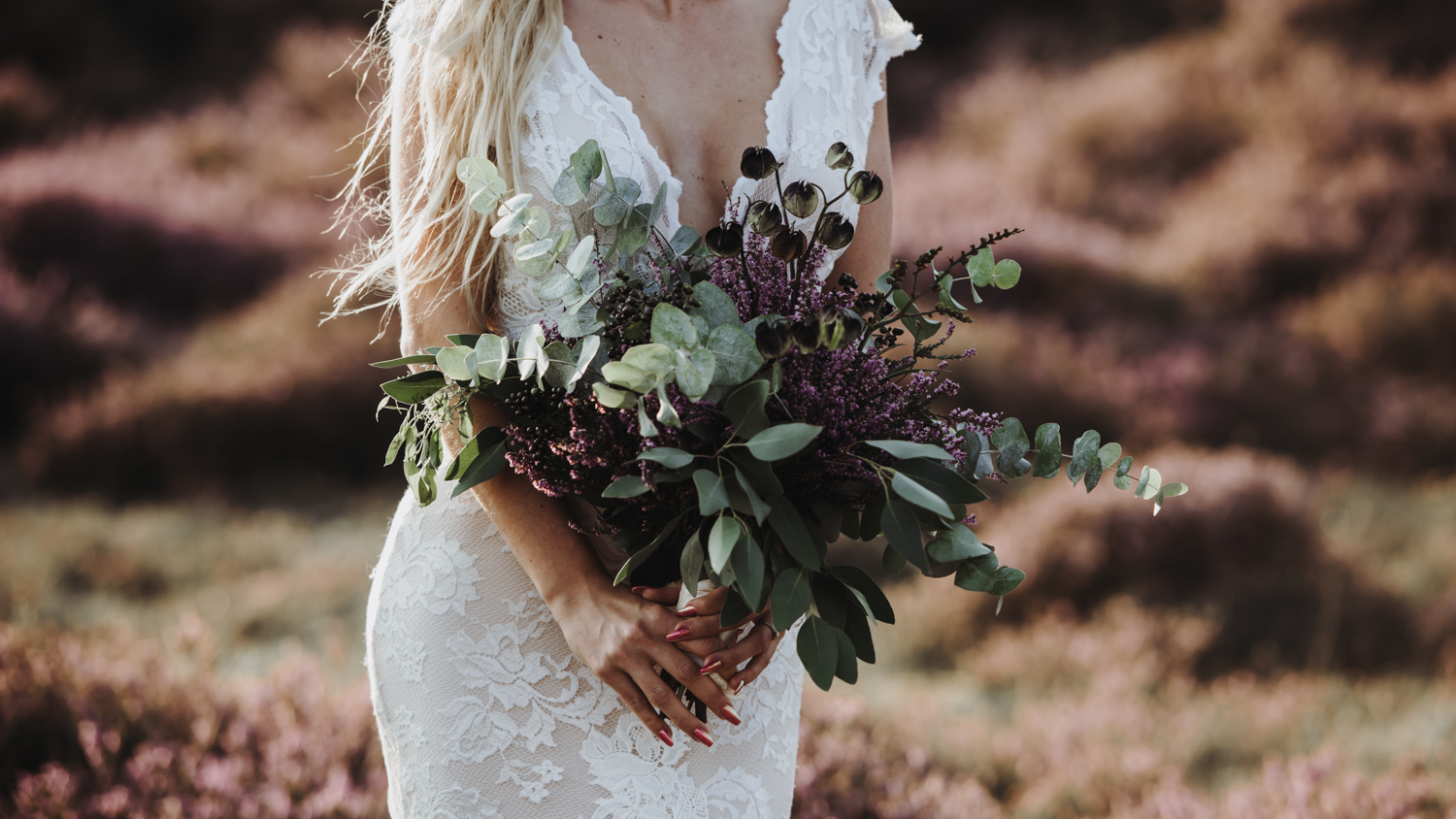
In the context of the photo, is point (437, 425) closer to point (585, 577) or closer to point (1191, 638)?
point (585, 577)

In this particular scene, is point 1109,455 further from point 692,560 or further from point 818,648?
point 692,560

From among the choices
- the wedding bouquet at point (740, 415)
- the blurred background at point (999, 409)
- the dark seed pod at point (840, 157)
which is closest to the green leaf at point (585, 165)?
the wedding bouquet at point (740, 415)

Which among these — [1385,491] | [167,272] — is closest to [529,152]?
[1385,491]

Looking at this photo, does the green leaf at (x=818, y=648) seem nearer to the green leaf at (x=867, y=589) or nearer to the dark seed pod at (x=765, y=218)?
the green leaf at (x=867, y=589)

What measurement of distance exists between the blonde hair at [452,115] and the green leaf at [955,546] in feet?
2.48

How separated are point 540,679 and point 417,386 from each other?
52 centimetres

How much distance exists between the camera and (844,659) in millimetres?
1137

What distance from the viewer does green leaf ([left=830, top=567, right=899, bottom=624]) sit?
1167mm

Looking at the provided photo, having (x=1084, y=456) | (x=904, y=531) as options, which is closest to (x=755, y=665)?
(x=904, y=531)

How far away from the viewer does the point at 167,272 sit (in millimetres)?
7344

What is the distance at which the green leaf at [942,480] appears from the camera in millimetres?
1082

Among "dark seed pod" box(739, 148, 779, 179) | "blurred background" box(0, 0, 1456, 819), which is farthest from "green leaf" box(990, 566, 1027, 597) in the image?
"blurred background" box(0, 0, 1456, 819)

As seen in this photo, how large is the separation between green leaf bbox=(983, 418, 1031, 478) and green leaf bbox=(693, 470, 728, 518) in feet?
1.47

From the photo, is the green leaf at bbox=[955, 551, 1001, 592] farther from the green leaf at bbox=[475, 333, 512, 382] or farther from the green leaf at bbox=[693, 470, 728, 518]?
the green leaf at bbox=[475, 333, 512, 382]
